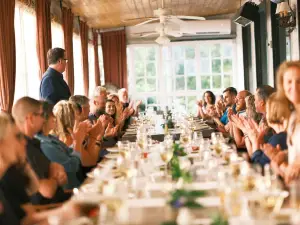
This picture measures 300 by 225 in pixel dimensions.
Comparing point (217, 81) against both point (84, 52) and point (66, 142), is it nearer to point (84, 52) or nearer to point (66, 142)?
point (84, 52)

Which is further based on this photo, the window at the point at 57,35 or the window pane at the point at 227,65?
the window pane at the point at 227,65

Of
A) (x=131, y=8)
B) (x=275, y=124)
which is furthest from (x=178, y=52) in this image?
(x=275, y=124)

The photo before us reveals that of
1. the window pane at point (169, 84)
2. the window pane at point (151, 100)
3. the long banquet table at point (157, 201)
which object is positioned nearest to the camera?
the long banquet table at point (157, 201)

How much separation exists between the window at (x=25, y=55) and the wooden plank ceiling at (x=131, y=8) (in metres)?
1.53

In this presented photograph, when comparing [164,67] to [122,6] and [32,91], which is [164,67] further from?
[32,91]

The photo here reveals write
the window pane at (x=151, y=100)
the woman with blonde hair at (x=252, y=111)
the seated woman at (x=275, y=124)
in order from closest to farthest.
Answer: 1. the seated woman at (x=275, y=124)
2. the woman with blonde hair at (x=252, y=111)
3. the window pane at (x=151, y=100)

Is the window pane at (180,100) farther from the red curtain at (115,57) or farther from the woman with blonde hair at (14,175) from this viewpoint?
the woman with blonde hair at (14,175)

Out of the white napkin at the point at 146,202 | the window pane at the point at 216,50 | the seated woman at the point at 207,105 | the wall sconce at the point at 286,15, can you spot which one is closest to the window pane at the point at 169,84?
the window pane at the point at 216,50

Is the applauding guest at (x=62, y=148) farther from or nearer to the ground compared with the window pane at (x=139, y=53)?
nearer to the ground

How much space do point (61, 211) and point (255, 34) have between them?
9.69 m

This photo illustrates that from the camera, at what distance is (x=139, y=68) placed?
13633 mm

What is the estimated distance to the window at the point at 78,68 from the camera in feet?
37.2

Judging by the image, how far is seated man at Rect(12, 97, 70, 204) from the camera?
314 centimetres

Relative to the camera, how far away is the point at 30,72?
8.02 m
